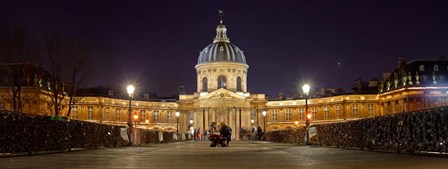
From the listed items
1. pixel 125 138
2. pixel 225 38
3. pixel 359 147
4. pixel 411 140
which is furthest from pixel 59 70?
pixel 225 38

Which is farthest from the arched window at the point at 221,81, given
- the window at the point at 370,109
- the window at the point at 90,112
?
the window at the point at 370,109

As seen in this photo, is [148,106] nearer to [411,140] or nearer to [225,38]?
[225,38]

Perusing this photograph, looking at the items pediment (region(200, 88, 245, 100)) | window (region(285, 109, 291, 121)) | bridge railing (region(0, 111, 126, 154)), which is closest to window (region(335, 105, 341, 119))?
window (region(285, 109, 291, 121))

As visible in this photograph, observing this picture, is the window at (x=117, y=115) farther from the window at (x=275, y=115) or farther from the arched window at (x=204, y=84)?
the window at (x=275, y=115)

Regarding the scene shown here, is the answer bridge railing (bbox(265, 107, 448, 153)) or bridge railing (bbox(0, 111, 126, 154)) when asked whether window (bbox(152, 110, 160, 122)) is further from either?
bridge railing (bbox(265, 107, 448, 153))

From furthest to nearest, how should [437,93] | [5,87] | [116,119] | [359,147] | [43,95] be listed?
[116,119], [437,93], [43,95], [5,87], [359,147]

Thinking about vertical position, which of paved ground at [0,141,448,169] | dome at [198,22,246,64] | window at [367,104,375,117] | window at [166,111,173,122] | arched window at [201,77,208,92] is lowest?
paved ground at [0,141,448,169]

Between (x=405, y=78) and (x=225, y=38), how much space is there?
48.4m

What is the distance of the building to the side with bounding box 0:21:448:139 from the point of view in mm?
111375

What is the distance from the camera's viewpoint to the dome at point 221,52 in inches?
5404

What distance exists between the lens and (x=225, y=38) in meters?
145

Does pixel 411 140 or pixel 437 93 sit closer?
pixel 411 140

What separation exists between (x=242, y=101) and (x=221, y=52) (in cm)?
1371

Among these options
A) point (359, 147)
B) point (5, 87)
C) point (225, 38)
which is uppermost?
point (225, 38)
